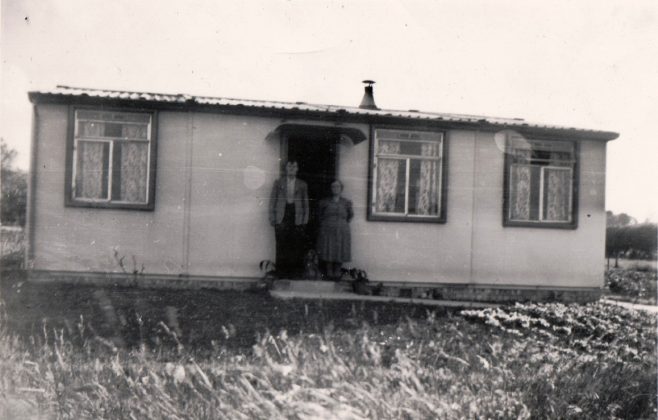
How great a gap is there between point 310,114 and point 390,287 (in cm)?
304

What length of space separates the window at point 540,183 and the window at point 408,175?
1231mm

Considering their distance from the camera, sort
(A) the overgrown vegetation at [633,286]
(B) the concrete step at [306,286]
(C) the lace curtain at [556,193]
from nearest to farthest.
Answer: (B) the concrete step at [306,286]
(C) the lace curtain at [556,193]
(A) the overgrown vegetation at [633,286]

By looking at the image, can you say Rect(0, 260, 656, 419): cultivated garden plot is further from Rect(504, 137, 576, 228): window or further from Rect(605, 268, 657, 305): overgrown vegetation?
Rect(605, 268, 657, 305): overgrown vegetation

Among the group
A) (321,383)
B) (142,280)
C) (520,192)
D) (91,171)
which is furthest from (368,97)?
(321,383)

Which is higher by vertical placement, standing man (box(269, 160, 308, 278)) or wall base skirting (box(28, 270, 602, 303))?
standing man (box(269, 160, 308, 278))

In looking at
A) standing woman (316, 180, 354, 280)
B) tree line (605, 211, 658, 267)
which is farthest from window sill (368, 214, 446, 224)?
tree line (605, 211, 658, 267)

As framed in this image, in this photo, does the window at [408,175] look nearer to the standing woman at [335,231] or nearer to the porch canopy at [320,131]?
the porch canopy at [320,131]

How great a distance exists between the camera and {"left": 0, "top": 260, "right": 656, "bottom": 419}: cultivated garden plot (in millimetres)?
3398

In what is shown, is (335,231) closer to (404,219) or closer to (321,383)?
(404,219)

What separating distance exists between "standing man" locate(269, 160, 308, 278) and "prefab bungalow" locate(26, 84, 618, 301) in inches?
8.5

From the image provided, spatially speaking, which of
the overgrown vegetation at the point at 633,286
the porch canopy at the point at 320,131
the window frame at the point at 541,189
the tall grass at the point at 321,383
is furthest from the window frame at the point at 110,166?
the overgrown vegetation at the point at 633,286

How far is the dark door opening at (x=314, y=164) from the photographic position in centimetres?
1006

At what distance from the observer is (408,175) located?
33.0 feet

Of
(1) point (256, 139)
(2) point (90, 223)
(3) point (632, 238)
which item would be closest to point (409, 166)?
(1) point (256, 139)
